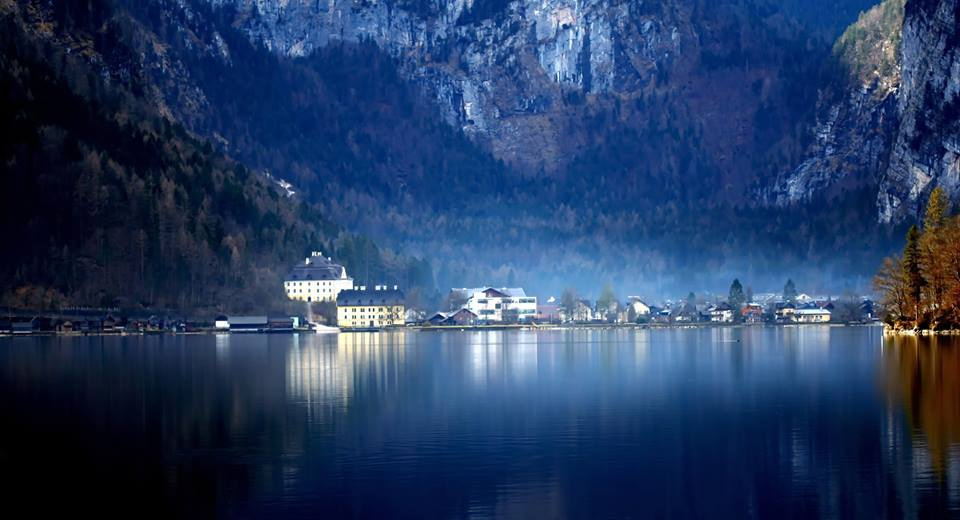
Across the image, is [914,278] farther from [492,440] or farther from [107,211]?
[107,211]

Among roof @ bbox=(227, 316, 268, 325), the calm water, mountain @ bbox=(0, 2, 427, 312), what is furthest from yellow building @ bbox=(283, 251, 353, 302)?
the calm water

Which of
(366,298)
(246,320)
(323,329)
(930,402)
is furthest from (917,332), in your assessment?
(366,298)

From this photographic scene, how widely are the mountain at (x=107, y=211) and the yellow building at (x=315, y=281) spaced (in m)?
1.89

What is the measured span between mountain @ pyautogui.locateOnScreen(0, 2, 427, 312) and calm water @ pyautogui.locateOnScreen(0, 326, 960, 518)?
70557mm

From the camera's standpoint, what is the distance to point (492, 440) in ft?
157

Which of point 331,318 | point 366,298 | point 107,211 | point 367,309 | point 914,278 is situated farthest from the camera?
point 366,298

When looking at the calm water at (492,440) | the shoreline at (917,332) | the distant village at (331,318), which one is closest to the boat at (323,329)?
the distant village at (331,318)

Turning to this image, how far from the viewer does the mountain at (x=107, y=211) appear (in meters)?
→ 152

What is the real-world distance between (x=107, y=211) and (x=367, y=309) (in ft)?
114

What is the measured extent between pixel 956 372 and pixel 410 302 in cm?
13019

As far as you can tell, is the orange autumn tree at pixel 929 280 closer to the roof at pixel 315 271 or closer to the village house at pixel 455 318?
the village house at pixel 455 318

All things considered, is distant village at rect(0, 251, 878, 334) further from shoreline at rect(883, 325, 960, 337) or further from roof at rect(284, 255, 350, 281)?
shoreline at rect(883, 325, 960, 337)

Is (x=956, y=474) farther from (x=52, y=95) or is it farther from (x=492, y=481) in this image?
(x=52, y=95)

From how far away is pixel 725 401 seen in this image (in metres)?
59.3
